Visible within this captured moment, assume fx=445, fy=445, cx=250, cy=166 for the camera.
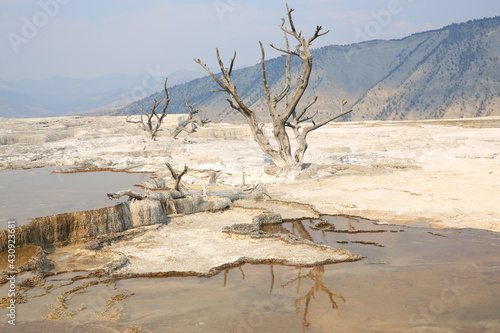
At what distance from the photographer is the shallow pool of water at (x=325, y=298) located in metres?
4.80

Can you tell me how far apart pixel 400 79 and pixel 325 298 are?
98781 mm

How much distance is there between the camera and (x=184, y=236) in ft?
26.7

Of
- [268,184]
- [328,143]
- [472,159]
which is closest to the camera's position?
[268,184]

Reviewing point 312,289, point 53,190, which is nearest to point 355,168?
point 53,190

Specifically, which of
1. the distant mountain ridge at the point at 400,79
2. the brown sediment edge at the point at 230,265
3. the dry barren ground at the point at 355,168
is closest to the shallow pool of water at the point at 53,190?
the dry barren ground at the point at 355,168

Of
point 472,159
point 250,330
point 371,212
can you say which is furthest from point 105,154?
point 250,330

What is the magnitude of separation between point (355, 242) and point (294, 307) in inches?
110

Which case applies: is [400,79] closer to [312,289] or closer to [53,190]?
[53,190]

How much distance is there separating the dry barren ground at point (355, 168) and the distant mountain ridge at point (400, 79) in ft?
135

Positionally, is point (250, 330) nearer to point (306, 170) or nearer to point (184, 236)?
point (184, 236)

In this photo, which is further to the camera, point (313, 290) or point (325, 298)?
point (313, 290)

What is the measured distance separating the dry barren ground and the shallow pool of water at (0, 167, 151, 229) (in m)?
2.09

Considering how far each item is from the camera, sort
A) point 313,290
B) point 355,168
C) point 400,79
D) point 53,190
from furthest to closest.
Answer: point 400,79 < point 355,168 < point 53,190 < point 313,290

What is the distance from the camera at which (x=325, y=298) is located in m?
5.51
